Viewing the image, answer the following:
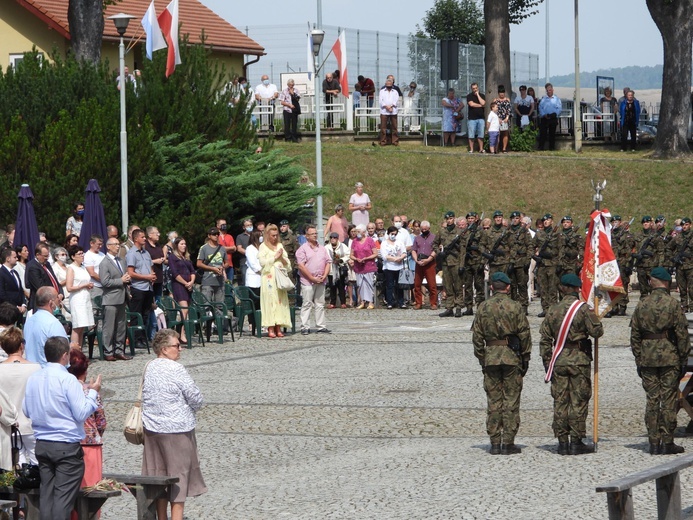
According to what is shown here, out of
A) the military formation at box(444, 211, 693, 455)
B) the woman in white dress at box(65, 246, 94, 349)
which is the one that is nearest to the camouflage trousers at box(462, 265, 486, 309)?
the woman in white dress at box(65, 246, 94, 349)

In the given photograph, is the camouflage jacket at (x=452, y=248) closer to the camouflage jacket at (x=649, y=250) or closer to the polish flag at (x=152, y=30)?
the camouflage jacket at (x=649, y=250)

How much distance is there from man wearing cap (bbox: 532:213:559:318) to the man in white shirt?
1436 centimetres

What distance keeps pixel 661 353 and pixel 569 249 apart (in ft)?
42.2

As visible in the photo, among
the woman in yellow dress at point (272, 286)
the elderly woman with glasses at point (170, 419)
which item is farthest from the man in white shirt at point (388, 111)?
the elderly woman with glasses at point (170, 419)

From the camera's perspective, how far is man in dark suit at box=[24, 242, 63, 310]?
18797mm

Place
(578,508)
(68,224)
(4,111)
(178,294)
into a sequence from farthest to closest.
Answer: (4,111)
(68,224)
(178,294)
(578,508)

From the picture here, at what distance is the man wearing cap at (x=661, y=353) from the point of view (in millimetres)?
13484

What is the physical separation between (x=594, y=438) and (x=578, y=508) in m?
2.73

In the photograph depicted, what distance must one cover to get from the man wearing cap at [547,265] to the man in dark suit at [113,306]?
29.6 feet

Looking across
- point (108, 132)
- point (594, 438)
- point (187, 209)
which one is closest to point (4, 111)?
point (108, 132)

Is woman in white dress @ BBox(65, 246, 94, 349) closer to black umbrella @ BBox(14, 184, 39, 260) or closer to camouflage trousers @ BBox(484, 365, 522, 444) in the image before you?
black umbrella @ BBox(14, 184, 39, 260)

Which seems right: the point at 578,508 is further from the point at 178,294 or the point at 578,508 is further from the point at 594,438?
the point at 178,294

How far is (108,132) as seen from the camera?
28312 millimetres

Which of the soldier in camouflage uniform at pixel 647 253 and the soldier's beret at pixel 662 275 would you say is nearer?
the soldier's beret at pixel 662 275
